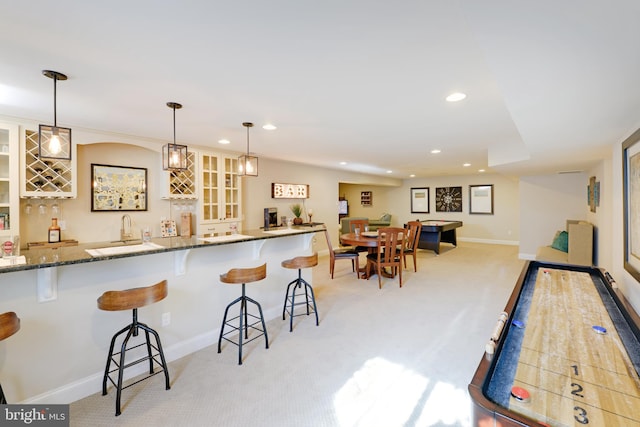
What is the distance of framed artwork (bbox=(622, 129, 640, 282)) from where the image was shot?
2.07m

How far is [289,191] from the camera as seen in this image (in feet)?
20.8

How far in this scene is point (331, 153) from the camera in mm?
5258

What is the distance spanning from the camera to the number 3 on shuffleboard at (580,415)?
856 millimetres

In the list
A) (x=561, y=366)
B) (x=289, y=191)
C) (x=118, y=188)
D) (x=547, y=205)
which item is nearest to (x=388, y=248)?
(x=289, y=191)

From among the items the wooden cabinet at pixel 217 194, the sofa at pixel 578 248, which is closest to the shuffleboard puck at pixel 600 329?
the sofa at pixel 578 248

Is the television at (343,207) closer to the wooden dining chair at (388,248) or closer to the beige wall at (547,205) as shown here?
the beige wall at (547,205)

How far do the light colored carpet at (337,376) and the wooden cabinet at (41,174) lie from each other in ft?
8.06

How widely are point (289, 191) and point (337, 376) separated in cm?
448

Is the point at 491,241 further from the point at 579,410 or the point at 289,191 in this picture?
the point at 579,410

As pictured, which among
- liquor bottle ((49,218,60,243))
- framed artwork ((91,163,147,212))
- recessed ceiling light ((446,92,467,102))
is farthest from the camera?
framed artwork ((91,163,147,212))

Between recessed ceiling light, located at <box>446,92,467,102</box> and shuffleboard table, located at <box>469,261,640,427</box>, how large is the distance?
1.61m

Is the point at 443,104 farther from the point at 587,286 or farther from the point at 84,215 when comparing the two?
the point at 84,215

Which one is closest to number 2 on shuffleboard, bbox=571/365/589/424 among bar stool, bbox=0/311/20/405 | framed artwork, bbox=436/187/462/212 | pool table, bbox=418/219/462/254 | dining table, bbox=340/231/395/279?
bar stool, bbox=0/311/20/405

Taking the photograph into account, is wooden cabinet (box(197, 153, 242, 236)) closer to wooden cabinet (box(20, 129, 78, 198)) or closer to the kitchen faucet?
the kitchen faucet
